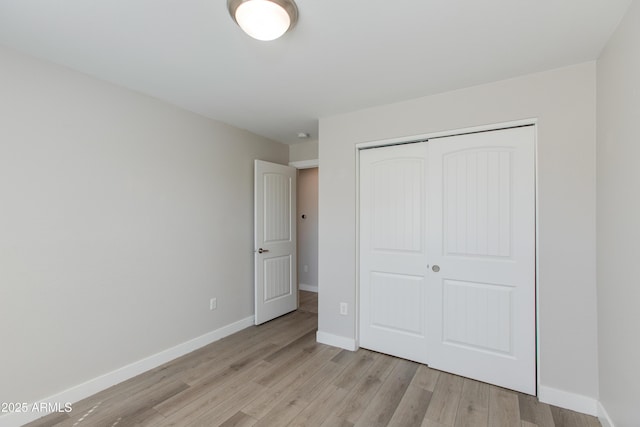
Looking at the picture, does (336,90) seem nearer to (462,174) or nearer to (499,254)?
(462,174)

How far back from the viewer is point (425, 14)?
61.3 inches

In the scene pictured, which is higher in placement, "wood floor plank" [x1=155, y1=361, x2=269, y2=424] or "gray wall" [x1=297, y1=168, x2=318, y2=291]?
"gray wall" [x1=297, y1=168, x2=318, y2=291]

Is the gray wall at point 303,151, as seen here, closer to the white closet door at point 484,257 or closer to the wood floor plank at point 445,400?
the white closet door at point 484,257

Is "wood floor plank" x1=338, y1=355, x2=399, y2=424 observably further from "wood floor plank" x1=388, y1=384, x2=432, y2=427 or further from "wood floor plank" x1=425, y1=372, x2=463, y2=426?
"wood floor plank" x1=425, y1=372, x2=463, y2=426

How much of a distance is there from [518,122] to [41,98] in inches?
133

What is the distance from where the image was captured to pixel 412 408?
206 cm

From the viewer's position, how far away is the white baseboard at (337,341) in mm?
2945

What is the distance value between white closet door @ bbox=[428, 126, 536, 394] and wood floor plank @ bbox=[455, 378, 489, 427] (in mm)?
108

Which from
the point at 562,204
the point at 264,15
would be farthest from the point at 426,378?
the point at 264,15

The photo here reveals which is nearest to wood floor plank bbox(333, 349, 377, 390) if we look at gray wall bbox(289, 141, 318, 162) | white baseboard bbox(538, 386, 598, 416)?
white baseboard bbox(538, 386, 598, 416)

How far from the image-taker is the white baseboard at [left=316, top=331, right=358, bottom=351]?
2.95m

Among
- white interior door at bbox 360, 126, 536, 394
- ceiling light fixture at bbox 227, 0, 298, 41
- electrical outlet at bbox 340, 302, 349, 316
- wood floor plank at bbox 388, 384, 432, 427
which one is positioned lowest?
wood floor plank at bbox 388, 384, 432, 427

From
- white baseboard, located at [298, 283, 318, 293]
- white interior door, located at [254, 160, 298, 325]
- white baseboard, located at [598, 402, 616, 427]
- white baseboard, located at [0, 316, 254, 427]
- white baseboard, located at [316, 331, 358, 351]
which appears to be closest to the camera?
white baseboard, located at [598, 402, 616, 427]

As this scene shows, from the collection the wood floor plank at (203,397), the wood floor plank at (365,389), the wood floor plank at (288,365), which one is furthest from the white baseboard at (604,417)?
the wood floor plank at (203,397)
